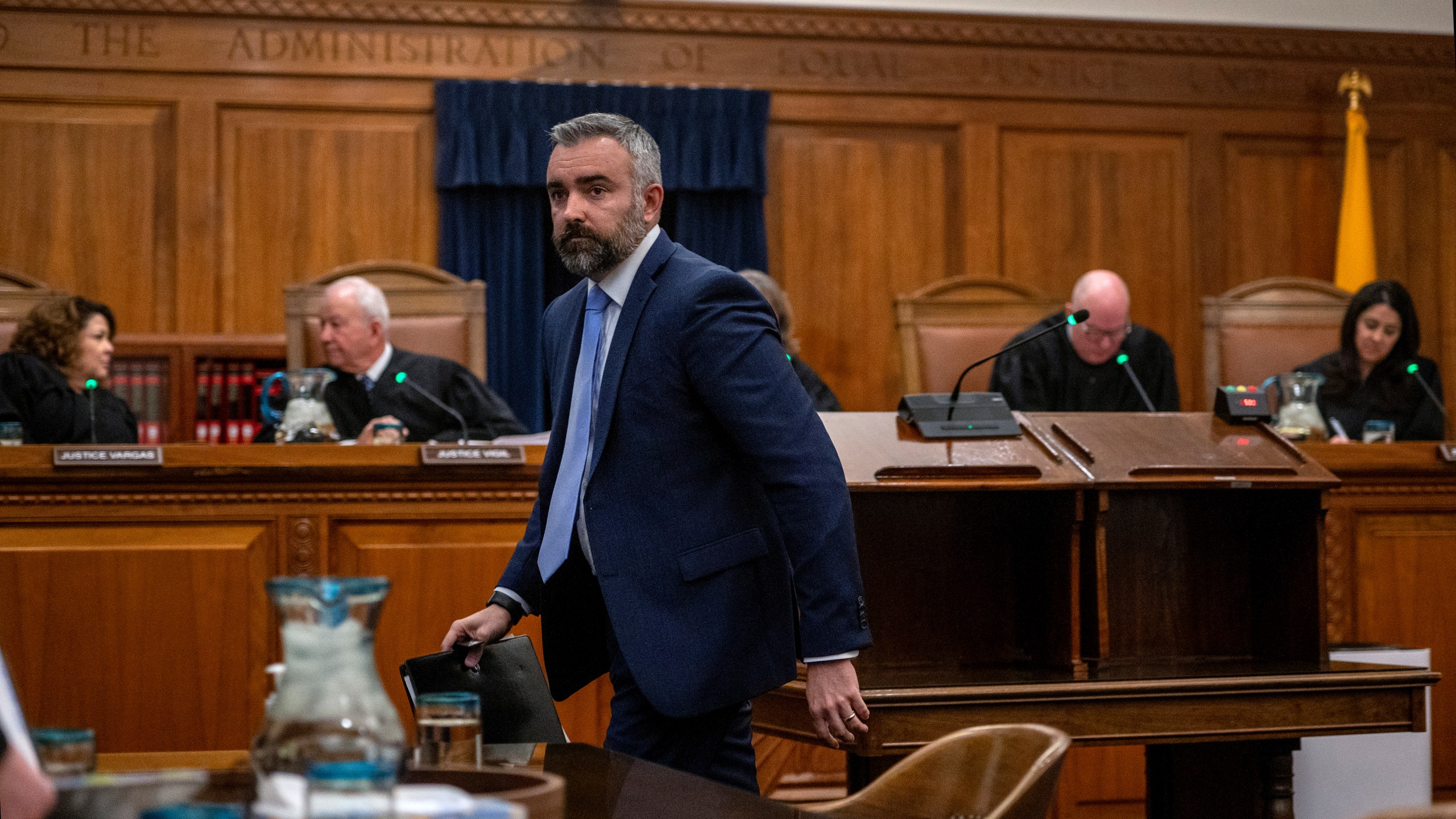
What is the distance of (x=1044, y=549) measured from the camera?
8.23ft

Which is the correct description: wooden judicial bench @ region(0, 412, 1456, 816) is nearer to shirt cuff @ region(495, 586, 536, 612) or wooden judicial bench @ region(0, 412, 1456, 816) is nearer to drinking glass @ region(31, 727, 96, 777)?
shirt cuff @ region(495, 586, 536, 612)

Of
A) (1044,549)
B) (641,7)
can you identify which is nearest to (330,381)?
(641,7)

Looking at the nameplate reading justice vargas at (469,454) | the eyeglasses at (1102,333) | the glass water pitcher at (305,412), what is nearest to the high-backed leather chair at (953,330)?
the eyeglasses at (1102,333)

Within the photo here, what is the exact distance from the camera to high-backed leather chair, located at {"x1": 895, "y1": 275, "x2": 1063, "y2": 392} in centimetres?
495

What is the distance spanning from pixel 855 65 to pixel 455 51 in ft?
5.67

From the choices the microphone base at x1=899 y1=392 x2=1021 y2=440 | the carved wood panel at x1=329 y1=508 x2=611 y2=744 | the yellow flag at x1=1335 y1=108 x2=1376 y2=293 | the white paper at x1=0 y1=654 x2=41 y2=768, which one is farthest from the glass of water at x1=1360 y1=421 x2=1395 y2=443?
the white paper at x1=0 y1=654 x2=41 y2=768

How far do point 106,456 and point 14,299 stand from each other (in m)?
1.95

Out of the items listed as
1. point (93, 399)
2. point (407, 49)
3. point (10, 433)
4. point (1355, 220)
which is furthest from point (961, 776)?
point (1355, 220)

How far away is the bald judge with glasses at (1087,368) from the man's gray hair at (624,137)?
2.94 meters

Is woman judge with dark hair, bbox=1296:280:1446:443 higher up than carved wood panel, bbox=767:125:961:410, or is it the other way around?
carved wood panel, bbox=767:125:961:410

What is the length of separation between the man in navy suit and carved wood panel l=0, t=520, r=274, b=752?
62.4 inches

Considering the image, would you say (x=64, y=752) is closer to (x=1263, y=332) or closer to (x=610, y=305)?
(x=610, y=305)

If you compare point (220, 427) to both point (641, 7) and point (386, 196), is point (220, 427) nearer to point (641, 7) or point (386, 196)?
point (386, 196)

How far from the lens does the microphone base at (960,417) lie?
8.27 ft
